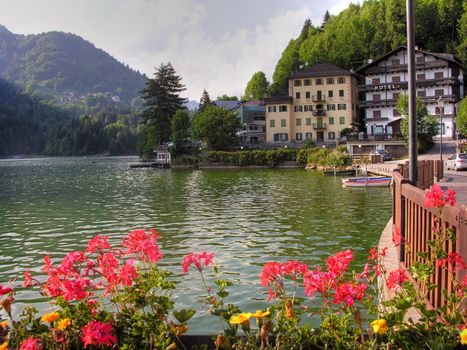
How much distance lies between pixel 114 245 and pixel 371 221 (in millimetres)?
11409

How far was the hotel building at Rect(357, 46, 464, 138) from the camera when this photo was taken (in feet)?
287

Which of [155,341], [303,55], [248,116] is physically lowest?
[155,341]

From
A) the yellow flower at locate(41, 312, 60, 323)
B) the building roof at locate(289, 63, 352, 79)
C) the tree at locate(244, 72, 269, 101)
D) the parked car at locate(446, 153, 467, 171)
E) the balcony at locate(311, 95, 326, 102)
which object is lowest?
the parked car at locate(446, 153, 467, 171)

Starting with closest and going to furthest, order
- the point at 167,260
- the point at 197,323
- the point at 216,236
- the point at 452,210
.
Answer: the point at 452,210
the point at 197,323
the point at 167,260
the point at 216,236

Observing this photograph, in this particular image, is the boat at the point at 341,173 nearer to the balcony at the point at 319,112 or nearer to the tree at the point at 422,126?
Answer: the tree at the point at 422,126

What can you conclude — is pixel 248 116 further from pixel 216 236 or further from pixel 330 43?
pixel 216 236

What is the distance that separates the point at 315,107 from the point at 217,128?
21.0m

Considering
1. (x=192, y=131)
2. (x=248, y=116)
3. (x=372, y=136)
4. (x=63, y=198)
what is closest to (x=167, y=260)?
(x=63, y=198)

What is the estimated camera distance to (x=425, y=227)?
7.69 meters

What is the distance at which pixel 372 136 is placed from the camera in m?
84.5

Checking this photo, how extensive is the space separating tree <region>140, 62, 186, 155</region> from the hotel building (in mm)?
44754

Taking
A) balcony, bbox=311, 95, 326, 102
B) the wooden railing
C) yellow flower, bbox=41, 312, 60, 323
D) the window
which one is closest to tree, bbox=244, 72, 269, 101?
balcony, bbox=311, 95, 326, 102

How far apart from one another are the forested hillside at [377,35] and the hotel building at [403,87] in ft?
46.7

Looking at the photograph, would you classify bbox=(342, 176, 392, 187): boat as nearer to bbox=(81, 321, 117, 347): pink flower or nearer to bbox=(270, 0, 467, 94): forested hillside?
bbox=(81, 321, 117, 347): pink flower
